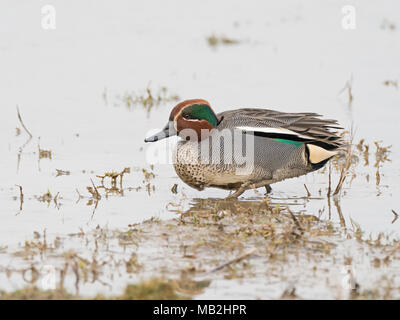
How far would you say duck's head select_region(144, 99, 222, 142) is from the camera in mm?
6426

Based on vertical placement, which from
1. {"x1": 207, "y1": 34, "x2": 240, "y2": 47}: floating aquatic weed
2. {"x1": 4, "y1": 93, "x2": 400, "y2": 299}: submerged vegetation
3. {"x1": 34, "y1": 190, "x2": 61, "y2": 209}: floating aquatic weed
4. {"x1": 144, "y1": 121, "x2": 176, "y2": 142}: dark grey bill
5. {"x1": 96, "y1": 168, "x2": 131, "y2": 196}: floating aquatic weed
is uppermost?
{"x1": 207, "y1": 34, "x2": 240, "y2": 47}: floating aquatic weed

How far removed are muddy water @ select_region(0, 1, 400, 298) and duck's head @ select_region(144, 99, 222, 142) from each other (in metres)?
0.54

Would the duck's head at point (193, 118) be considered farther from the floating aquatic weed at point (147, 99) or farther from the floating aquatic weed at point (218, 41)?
the floating aquatic weed at point (218, 41)

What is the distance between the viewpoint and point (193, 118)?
6.45 metres

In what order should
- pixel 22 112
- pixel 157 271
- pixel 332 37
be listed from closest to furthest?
1. pixel 157 271
2. pixel 22 112
3. pixel 332 37

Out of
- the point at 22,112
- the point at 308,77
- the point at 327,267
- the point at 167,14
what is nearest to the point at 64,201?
the point at 327,267

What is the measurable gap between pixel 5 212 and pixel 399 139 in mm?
4305

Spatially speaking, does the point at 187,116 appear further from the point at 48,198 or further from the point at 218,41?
the point at 218,41

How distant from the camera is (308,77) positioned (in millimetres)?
11344

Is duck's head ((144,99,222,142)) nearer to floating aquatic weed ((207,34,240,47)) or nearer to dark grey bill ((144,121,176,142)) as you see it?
dark grey bill ((144,121,176,142))

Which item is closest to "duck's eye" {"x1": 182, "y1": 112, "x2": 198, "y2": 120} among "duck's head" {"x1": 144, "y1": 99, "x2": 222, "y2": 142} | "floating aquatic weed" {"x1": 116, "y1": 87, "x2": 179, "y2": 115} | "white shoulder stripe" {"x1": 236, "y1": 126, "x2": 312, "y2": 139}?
"duck's head" {"x1": 144, "y1": 99, "x2": 222, "y2": 142}

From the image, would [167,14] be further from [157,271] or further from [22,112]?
[157,271]

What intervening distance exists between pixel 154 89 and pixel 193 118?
4201mm

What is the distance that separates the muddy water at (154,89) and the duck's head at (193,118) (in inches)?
21.4
